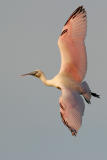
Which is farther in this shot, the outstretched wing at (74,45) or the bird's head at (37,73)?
the bird's head at (37,73)

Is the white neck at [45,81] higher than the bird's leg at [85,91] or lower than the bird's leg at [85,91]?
higher

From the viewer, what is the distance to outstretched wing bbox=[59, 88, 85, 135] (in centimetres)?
3231

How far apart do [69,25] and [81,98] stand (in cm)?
367

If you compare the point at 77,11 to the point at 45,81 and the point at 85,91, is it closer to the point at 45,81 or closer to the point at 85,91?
the point at 45,81

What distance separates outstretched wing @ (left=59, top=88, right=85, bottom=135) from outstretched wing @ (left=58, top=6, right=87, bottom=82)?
78.3 inches

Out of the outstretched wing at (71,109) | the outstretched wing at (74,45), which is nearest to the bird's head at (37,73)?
the outstretched wing at (74,45)

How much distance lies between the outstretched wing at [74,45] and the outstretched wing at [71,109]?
6.53 ft

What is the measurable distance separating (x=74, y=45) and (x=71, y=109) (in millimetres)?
3616

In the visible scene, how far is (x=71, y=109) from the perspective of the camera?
32.9 meters

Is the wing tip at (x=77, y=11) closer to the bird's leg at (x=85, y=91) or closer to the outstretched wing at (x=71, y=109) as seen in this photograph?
the bird's leg at (x=85, y=91)

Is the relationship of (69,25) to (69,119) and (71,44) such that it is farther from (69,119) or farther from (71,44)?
(69,119)

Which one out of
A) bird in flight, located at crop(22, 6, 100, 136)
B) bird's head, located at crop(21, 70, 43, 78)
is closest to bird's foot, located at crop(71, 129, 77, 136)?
bird in flight, located at crop(22, 6, 100, 136)

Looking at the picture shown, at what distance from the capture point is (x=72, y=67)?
35.7 m

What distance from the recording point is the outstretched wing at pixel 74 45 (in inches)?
1401
